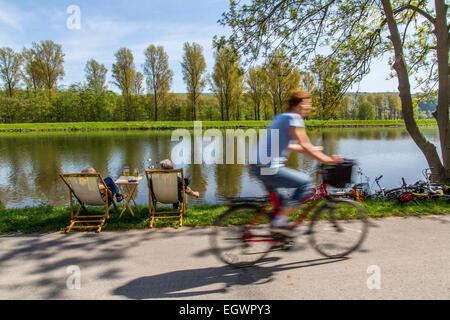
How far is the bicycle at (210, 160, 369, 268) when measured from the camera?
12.0ft

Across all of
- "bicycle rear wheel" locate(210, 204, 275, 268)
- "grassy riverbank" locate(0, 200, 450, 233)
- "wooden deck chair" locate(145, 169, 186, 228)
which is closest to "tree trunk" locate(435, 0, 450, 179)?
"grassy riverbank" locate(0, 200, 450, 233)

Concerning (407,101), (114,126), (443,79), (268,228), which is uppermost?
(114,126)

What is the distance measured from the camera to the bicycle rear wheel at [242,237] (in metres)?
3.65

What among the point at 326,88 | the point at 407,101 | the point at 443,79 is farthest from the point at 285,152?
the point at 443,79

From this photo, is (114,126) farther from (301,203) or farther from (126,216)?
(301,203)

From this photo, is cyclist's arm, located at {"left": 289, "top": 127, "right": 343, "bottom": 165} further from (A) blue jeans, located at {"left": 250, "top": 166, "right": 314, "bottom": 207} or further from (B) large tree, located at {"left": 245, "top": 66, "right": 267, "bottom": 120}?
(B) large tree, located at {"left": 245, "top": 66, "right": 267, "bottom": 120}

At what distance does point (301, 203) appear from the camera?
11.9 ft

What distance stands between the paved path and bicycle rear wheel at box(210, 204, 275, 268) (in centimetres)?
14

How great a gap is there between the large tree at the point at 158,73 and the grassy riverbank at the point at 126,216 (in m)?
55.8

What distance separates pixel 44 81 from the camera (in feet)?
195

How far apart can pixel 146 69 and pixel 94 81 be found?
14.0 meters

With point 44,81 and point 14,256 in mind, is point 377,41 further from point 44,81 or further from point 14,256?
point 44,81

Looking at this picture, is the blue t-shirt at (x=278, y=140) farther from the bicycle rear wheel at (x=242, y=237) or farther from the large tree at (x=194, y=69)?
the large tree at (x=194, y=69)

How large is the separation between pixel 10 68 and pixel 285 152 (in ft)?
227
